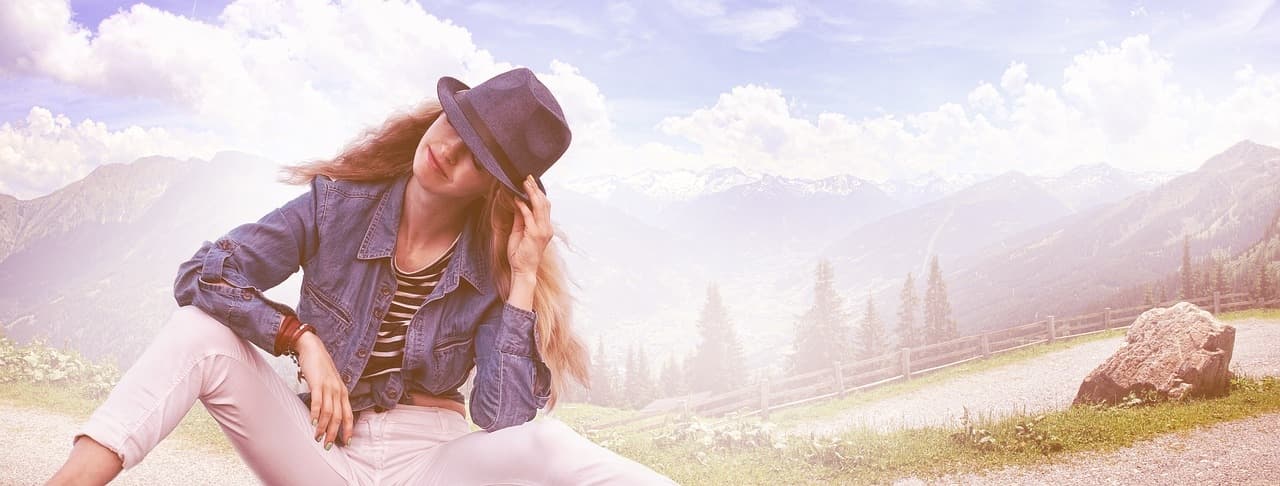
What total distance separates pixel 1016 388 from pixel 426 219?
5.67 meters

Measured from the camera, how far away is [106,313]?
82.2 feet

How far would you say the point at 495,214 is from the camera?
5.63 feet

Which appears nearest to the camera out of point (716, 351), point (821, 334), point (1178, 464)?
point (1178, 464)

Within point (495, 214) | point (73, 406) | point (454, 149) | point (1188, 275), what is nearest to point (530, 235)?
point (495, 214)

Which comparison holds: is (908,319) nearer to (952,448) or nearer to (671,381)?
(671,381)

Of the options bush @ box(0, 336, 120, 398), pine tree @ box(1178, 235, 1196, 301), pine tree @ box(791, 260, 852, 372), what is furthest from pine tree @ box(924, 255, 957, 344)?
bush @ box(0, 336, 120, 398)

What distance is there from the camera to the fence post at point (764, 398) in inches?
297

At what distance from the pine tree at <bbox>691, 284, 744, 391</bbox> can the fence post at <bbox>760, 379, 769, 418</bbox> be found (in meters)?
7.02

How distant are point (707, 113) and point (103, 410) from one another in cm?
747

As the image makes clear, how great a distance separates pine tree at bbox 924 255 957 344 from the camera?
11.0 m

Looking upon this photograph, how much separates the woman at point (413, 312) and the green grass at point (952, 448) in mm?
2725

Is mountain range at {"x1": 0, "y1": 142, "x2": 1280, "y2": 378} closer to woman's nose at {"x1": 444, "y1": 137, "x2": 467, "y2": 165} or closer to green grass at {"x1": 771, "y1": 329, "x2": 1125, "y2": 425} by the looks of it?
A: woman's nose at {"x1": 444, "y1": 137, "x2": 467, "y2": 165}

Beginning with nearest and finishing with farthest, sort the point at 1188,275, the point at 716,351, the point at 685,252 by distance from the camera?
the point at 1188,275, the point at 716,351, the point at 685,252

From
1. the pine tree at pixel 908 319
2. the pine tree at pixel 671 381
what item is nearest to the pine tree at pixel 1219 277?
the pine tree at pixel 908 319
